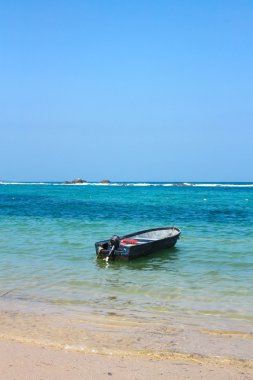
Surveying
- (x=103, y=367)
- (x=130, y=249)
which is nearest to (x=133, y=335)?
(x=103, y=367)

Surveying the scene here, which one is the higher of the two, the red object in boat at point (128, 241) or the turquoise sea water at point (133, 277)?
the red object in boat at point (128, 241)

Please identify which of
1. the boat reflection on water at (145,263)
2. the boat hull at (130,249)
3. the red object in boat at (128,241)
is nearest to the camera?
the boat reflection on water at (145,263)

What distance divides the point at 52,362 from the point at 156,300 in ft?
15.5

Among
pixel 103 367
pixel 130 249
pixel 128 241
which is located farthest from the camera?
pixel 128 241

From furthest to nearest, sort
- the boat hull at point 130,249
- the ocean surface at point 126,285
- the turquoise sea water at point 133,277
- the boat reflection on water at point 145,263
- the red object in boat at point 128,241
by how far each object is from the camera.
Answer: the red object in boat at point 128,241 < the boat hull at point 130,249 < the boat reflection on water at point 145,263 < the turquoise sea water at point 133,277 < the ocean surface at point 126,285

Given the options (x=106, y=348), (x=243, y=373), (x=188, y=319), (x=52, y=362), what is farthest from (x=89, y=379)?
(x=188, y=319)

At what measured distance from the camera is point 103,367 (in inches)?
235

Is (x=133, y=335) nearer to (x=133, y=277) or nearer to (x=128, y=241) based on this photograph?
(x=133, y=277)

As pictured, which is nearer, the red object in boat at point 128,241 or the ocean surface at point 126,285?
the ocean surface at point 126,285

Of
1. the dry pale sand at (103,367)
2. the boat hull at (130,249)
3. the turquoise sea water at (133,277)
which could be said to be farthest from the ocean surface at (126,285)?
the dry pale sand at (103,367)

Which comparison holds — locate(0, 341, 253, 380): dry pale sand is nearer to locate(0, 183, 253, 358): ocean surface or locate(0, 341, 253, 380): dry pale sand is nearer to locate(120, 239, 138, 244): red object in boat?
locate(0, 183, 253, 358): ocean surface

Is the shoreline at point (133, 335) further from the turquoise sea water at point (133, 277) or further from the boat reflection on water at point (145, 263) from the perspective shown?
the boat reflection on water at point (145, 263)

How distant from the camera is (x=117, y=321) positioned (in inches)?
337

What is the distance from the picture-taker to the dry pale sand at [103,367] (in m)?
5.66
